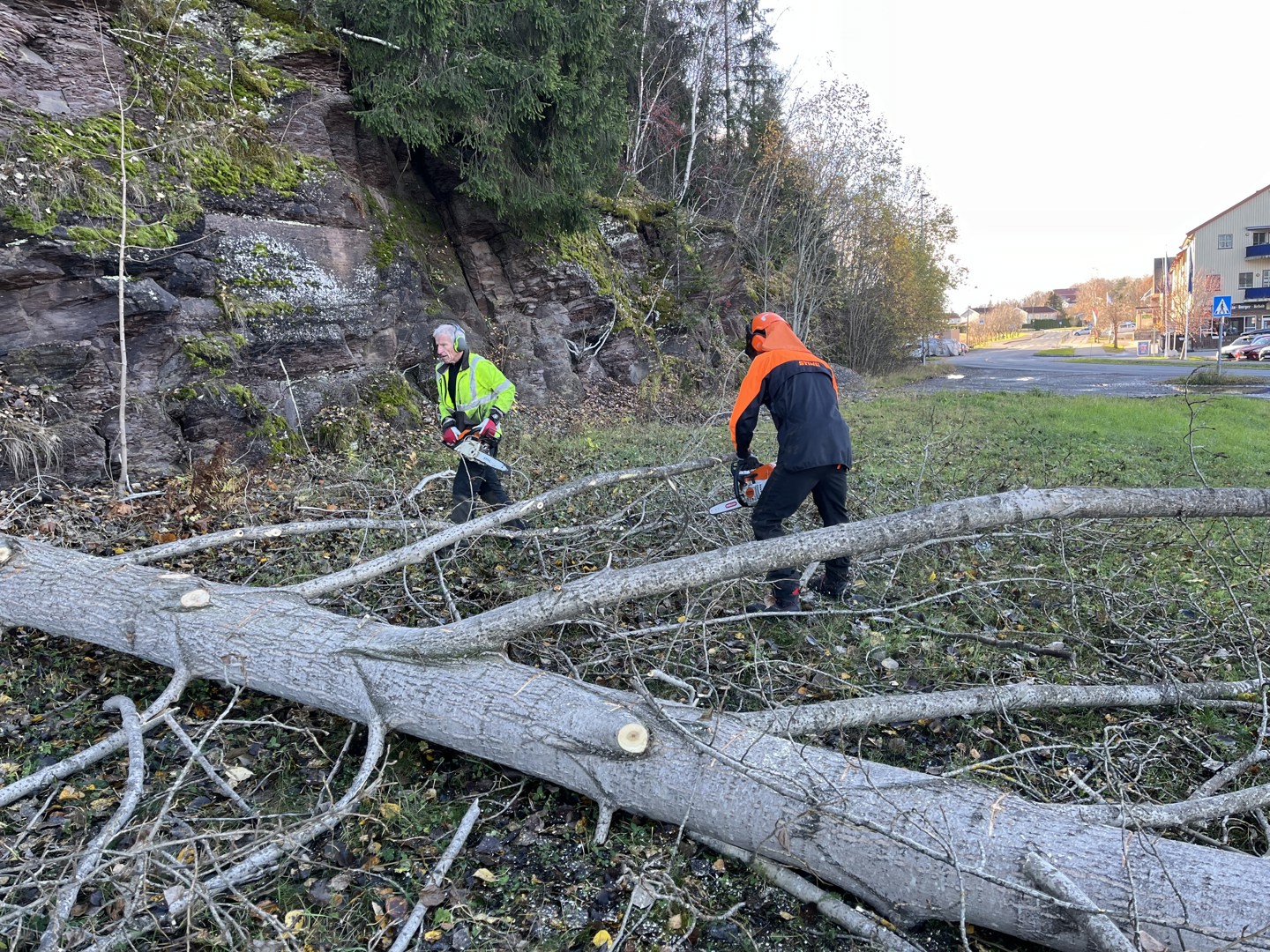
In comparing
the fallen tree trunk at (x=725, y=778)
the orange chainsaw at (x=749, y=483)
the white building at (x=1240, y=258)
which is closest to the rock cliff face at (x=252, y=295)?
the fallen tree trunk at (x=725, y=778)

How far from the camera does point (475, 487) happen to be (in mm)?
5516

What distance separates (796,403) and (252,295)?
6.27 metres

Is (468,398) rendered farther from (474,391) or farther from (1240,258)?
(1240,258)

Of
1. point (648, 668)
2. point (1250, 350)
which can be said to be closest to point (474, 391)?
point (648, 668)

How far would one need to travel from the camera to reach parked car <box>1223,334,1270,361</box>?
2962cm

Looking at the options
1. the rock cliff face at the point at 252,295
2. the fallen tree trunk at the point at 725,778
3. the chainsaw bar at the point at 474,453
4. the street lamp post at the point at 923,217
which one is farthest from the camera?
the street lamp post at the point at 923,217

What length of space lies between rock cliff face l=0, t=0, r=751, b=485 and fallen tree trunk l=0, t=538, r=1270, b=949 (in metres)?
3.50

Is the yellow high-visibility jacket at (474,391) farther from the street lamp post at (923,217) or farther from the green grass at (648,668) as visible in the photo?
the street lamp post at (923,217)

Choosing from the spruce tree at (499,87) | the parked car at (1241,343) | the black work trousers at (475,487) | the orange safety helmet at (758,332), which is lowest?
the black work trousers at (475,487)

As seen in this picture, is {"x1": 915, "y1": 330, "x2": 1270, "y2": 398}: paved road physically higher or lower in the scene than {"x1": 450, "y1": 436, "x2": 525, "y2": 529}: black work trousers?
higher

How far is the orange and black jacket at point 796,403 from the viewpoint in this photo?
408 centimetres

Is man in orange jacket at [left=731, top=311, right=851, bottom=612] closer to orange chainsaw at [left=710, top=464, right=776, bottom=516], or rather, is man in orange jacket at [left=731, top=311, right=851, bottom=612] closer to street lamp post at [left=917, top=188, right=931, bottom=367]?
orange chainsaw at [left=710, top=464, right=776, bottom=516]

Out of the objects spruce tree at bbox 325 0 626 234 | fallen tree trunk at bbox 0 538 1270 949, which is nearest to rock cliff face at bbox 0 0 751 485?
spruce tree at bbox 325 0 626 234

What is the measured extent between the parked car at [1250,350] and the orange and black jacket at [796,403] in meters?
35.5
